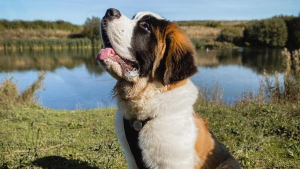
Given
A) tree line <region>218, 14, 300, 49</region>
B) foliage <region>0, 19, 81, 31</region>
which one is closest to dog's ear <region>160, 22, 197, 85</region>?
tree line <region>218, 14, 300, 49</region>

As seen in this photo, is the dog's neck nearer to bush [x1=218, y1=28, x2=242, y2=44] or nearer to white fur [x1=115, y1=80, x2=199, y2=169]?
white fur [x1=115, y1=80, x2=199, y2=169]

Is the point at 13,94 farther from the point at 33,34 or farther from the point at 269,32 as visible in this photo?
the point at 269,32

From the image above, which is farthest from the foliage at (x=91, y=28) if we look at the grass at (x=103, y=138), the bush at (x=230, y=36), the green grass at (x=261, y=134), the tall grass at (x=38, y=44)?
the green grass at (x=261, y=134)

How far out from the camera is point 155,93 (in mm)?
2529

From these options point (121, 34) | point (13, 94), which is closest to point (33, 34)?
point (13, 94)

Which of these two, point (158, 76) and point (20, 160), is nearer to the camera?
point (158, 76)

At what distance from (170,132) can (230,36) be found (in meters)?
48.4

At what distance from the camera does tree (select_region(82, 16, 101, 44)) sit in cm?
4718

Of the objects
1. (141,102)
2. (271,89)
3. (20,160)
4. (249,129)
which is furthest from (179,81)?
(271,89)

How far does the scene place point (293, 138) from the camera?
183 inches

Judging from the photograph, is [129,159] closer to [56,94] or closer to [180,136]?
[180,136]

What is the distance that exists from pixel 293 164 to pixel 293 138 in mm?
1022

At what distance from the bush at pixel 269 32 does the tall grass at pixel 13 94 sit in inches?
1636

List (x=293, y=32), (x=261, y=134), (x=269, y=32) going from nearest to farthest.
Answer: (x=261, y=134) → (x=293, y=32) → (x=269, y=32)
